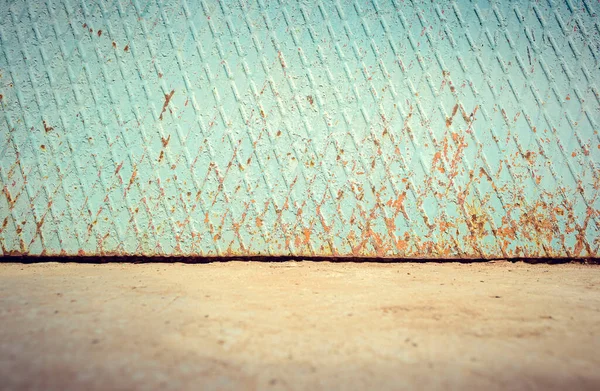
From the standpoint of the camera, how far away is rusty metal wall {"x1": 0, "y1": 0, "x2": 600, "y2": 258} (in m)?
1.52

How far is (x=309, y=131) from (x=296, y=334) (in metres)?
1.11

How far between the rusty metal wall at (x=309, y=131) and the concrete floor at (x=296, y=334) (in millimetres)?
408

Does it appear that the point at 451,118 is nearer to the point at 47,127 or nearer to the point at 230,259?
the point at 230,259

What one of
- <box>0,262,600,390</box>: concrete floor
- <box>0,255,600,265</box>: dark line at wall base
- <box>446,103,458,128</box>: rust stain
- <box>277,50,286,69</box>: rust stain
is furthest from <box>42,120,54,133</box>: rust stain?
<box>446,103,458,128</box>: rust stain

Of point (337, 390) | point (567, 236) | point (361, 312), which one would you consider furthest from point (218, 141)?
point (567, 236)

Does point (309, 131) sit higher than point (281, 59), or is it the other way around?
point (281, 59)

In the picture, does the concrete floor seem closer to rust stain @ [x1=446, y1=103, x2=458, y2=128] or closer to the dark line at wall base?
the dark line at wall base

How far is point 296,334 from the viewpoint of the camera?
65cm

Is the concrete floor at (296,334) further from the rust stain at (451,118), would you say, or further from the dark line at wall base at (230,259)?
the rust stain at (451,118)

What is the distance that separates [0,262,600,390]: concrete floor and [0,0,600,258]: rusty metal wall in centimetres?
41

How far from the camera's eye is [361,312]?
0.79m

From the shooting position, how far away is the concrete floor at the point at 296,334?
49 cm

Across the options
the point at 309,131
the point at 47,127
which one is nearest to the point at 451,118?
the point at 309,131

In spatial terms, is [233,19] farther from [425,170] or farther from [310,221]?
[425,170]
